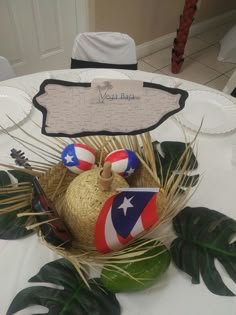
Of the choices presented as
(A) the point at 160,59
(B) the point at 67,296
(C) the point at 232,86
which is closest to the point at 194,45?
(A) the point at 160,59

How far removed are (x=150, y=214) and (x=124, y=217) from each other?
0.15 feet

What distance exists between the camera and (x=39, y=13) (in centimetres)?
196

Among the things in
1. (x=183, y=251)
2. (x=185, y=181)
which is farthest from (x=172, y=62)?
(x=183, y=251)

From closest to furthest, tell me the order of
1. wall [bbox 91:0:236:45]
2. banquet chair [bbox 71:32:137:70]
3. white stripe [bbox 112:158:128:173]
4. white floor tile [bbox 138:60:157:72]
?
white stripe [bbox 112:158:128:173]
banquet chair [bbox 71:32:137:70]
wall [bbox 91:0:236:45]
white floor tile [bbox 138:60:157:72]

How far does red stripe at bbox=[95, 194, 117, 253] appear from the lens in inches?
19.0

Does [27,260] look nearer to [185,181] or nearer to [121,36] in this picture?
[185,181]

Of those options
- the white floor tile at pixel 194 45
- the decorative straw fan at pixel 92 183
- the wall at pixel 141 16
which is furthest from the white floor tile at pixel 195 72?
the decorative straw fan at pixel 92 183

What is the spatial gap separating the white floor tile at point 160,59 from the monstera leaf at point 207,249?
2098 millimetres

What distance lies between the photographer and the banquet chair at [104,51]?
132 centimetres

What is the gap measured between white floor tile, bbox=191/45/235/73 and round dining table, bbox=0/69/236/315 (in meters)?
1.61

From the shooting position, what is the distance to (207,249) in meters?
0.57

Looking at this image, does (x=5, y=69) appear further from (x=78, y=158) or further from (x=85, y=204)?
(x=85, y=204)

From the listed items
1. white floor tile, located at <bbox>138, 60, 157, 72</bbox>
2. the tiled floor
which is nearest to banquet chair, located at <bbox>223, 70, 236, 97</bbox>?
the tiled floor

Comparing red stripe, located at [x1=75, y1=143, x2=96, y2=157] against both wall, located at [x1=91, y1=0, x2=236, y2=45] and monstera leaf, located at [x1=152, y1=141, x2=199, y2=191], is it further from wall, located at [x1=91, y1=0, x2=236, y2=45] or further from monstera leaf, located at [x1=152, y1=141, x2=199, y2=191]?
wall, located at [x1=91, y1=0, x2=236, y2=45]
